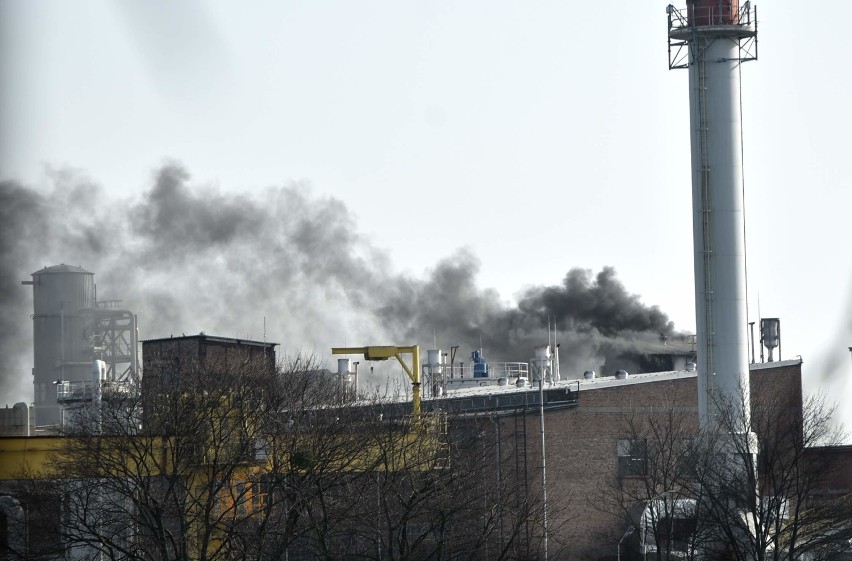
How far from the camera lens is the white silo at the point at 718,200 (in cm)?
4934

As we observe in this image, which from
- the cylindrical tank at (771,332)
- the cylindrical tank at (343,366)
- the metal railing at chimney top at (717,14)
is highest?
the metal railing at chimney top at (717,14)

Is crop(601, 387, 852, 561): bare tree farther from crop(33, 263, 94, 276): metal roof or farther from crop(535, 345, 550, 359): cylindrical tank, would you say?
crop(33, 263, 94, 276): metal roof

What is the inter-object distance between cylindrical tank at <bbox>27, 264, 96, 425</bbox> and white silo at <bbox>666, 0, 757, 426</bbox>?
118ft

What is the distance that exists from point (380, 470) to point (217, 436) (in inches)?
204

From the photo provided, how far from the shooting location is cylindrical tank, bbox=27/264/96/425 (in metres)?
73.9

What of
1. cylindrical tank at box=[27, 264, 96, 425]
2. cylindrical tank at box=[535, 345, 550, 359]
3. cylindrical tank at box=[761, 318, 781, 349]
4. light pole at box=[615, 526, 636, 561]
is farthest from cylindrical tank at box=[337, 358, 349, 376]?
cylindrical tank at box=[761, 318, 781, 349]

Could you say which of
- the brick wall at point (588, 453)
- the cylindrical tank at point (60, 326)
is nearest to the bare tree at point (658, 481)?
the brick wall at point (588, 453)

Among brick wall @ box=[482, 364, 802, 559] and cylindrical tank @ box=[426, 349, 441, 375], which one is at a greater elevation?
cylindrical tank @ box=[426, 349, 441, 375]

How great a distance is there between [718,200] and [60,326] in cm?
3873

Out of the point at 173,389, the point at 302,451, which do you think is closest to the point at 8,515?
the point at 173,389

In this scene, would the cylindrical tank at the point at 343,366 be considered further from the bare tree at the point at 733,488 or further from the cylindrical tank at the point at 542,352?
the bare tree at the point at 733,488

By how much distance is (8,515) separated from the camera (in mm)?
41969

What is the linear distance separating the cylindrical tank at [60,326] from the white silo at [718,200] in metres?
35.9

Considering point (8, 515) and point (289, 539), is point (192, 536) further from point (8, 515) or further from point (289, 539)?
point (8, 515)
